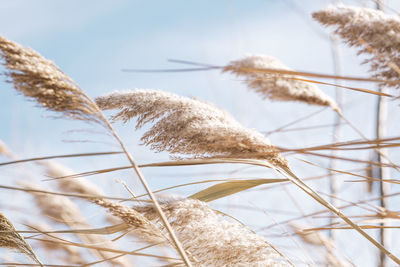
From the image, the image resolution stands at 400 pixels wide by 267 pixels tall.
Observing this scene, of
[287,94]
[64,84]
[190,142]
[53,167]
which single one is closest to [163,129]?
[190,142]

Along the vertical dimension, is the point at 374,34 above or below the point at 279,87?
above

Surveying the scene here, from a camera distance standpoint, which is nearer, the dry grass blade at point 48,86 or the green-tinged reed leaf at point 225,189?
the dry grass blade at point 48,86

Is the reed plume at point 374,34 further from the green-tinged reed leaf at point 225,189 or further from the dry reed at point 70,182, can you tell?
the dry reed at point 70,182

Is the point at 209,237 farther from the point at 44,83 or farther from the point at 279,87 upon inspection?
the point at 279,87

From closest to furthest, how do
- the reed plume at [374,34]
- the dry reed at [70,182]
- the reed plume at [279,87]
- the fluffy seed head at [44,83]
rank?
the fluffy seed head at [44,83] < the reed plume at [374,34] < the reed plume at [279,87] < the dry reed at [70,182]

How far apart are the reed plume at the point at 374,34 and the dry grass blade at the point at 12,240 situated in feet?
2.14

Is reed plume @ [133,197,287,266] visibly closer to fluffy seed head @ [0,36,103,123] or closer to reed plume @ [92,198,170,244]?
reed plume @ [92,198,170,244]

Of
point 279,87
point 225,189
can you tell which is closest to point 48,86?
point 225,189

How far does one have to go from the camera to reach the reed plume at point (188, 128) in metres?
0.60

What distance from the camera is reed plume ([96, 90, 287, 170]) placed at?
1.95 feet

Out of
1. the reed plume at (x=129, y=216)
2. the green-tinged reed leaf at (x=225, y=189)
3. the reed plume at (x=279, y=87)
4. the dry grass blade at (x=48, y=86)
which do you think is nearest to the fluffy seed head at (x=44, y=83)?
the dry grass blade at (x=48, y=86)

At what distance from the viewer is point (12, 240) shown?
2.46ft

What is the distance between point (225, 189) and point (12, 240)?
384 mm

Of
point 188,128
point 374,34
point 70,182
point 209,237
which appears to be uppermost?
point 374,34
